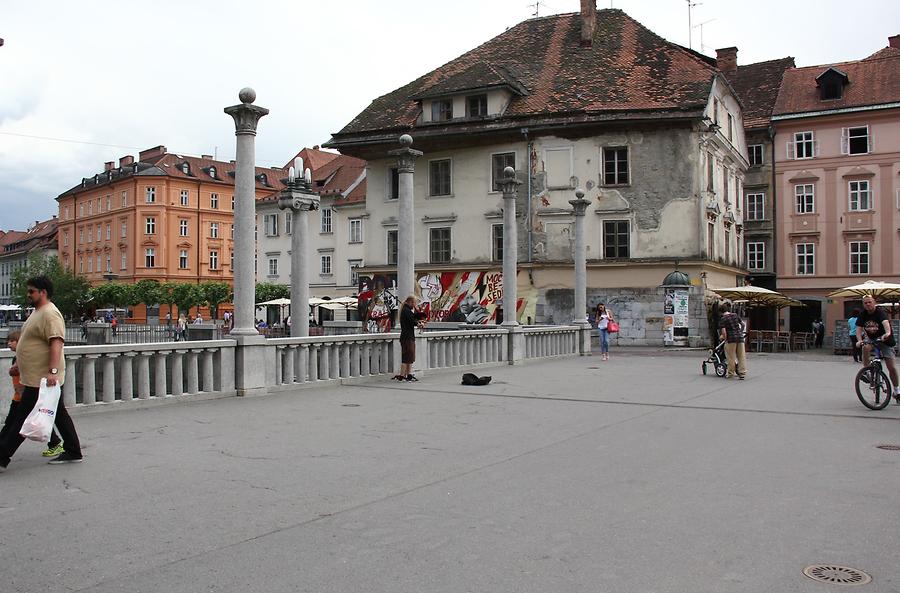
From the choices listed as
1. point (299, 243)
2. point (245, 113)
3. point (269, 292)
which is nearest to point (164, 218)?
point (269, 292)

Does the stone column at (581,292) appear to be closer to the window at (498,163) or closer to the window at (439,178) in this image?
the window at (498,163)

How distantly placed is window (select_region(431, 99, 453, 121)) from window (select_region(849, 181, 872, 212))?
24.2 metres

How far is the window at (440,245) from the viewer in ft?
135

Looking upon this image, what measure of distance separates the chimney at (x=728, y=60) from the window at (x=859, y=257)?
1600cm

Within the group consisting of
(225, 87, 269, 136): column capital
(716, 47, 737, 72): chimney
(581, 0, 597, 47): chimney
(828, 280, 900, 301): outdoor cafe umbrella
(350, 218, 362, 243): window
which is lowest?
(828, 280, 900, 301): outdoor cafe umbrella

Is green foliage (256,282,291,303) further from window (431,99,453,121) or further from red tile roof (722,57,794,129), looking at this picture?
red tile roof (722,57,794,129)

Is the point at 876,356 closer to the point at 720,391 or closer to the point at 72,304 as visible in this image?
the point at 720,391

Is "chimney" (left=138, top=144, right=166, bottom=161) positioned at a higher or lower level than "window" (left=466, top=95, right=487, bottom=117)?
higher

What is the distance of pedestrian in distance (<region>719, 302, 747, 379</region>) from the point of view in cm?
1805

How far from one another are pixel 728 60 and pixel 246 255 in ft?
166

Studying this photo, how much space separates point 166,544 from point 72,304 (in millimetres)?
84156

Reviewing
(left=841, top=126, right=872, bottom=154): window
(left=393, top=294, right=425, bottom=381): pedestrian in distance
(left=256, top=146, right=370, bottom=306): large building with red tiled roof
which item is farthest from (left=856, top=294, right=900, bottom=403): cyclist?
(left=256, top=146, right=370, bottom=306): large building with red tiled roof

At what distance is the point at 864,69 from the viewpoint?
162 feet

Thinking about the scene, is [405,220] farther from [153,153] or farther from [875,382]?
[153,153]
